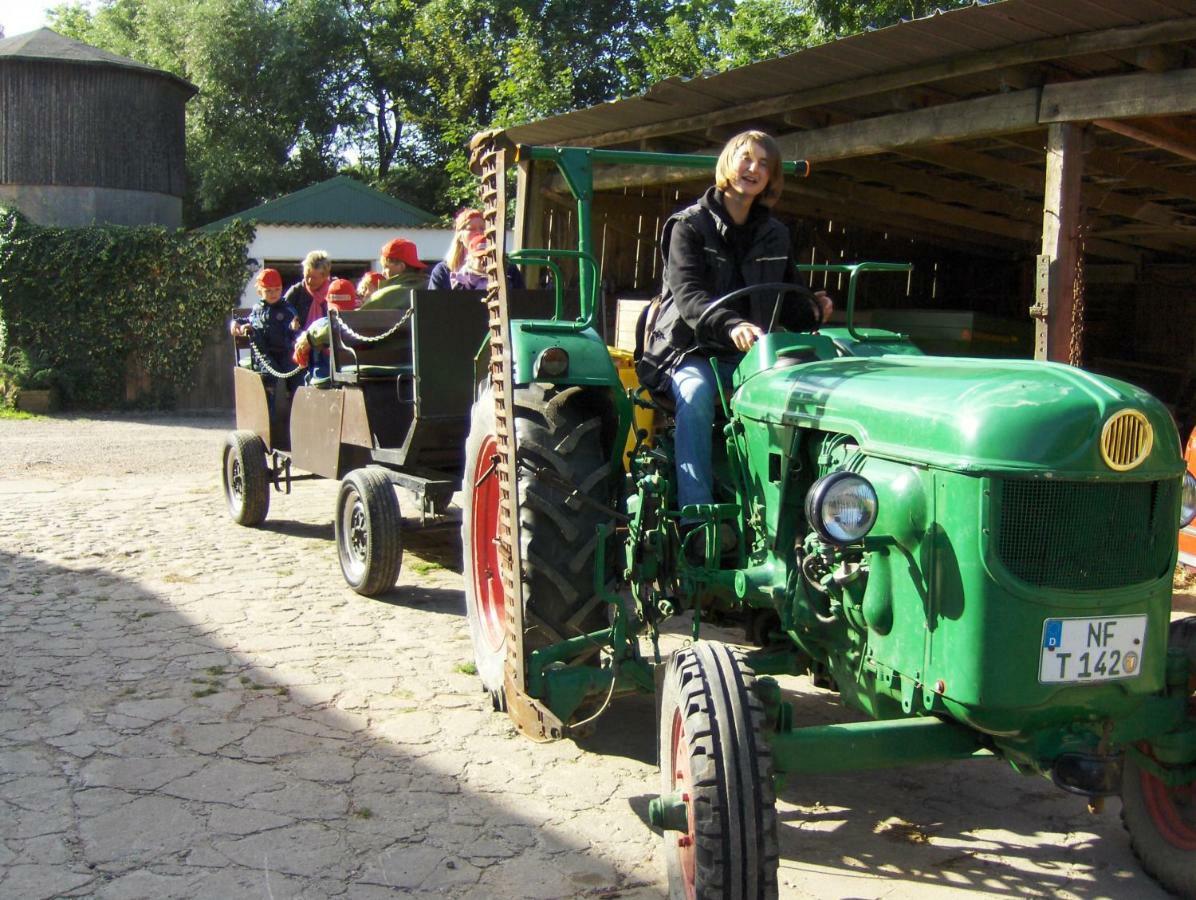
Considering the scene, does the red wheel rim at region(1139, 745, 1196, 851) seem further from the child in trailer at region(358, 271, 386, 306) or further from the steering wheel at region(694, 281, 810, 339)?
the child in trailer at region(358, 271, 386, 306)

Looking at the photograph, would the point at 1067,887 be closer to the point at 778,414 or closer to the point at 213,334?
the point at 778,414

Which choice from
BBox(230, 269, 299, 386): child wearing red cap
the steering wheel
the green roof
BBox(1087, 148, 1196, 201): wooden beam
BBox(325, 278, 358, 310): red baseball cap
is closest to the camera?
the steering wheel

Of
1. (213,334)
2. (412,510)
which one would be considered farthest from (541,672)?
(213,334)

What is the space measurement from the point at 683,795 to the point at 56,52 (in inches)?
919

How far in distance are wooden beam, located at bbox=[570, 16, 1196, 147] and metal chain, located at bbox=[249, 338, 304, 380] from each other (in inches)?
128

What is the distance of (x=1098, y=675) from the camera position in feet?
8.38

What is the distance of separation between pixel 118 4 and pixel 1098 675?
135 ft

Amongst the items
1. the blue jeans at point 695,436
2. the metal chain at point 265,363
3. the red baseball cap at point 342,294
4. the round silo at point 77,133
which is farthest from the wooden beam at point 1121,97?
the round silo at point 77,133

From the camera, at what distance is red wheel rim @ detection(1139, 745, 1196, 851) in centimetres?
311

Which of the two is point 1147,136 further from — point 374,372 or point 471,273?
point 374,372

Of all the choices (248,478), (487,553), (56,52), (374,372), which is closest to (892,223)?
(248,478)

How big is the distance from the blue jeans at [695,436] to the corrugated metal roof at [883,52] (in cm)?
277

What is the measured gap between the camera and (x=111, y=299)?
18156mm

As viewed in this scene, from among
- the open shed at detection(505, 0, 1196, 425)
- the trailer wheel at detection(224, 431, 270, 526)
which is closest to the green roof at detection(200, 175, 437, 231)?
the open shed at detection(505, 0, 1196, 425)
